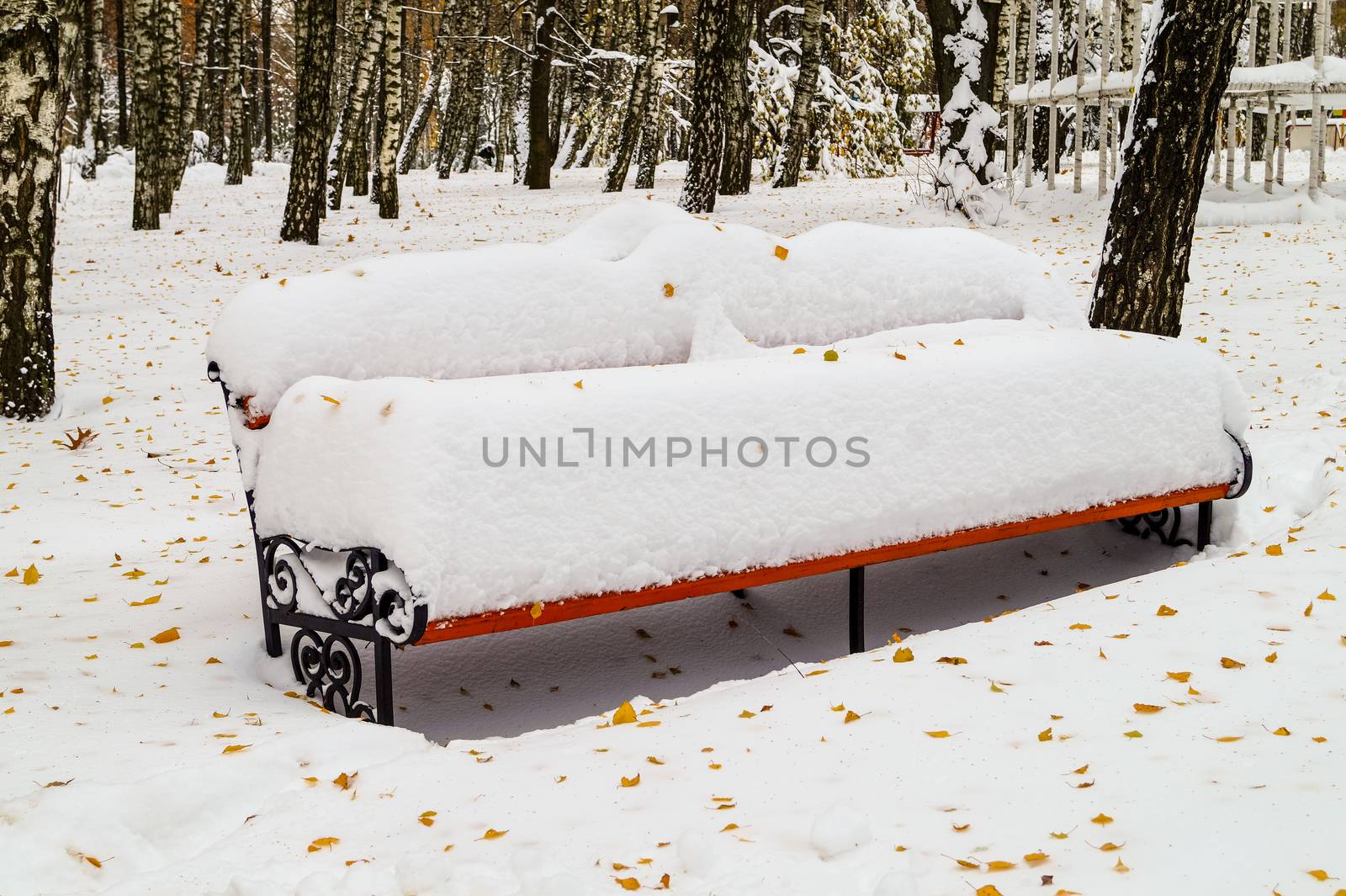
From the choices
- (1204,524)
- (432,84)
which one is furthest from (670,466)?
(432,84)

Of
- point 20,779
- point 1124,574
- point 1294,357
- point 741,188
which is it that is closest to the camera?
point 20,779

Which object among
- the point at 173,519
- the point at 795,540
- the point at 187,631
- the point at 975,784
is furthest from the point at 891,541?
the point at 173,519

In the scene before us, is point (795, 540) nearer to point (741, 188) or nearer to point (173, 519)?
point (173, 519)

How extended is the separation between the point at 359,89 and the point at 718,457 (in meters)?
14.2

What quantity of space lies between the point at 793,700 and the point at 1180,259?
3.84 metres

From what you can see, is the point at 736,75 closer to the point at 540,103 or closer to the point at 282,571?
the point at 540,103

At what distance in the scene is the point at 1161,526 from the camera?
496 centimetres

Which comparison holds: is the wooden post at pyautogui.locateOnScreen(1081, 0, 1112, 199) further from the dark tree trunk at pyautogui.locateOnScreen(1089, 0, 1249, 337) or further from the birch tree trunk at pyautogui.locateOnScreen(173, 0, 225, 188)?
the birch tree trunk at pyautogui.locateOnScreen(173, 0, 225, 188)

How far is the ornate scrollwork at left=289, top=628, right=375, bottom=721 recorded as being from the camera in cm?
342

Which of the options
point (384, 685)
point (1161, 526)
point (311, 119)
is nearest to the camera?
point (384, 685)

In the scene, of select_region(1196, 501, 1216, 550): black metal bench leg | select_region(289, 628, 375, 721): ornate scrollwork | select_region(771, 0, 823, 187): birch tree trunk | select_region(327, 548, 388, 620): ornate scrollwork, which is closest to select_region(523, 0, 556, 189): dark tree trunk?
select_region(771, 0, 823, 187): birch tree trunk

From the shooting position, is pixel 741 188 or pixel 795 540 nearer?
pixel 795 540

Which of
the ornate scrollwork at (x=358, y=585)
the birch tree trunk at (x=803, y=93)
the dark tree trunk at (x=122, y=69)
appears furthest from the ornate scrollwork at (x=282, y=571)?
the dark tree trunk at (x=122, y=69)

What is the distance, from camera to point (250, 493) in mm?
3777
